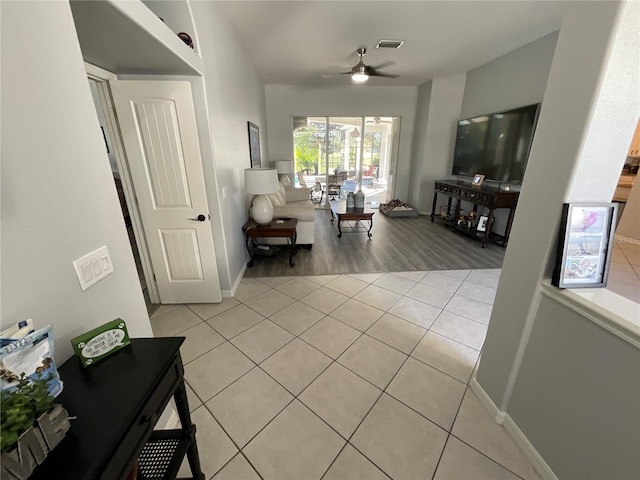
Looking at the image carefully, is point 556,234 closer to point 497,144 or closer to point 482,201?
point 482,201

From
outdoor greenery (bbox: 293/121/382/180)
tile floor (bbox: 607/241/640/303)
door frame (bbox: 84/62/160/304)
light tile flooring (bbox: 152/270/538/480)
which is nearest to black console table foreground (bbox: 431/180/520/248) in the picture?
light tile flooring (bbox: 152/270/538/480)

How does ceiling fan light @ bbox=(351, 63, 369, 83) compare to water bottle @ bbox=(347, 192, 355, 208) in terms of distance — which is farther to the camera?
water bottle @ bbox=(347, 192, 355, 208)

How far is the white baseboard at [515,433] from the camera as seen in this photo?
126 cm

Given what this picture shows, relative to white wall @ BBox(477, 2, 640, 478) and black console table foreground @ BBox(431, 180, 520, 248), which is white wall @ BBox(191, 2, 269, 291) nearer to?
white wall @ BBox(477, 2, 640, 478)

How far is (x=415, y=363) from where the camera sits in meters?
1.93

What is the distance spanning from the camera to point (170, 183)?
91.0 inches

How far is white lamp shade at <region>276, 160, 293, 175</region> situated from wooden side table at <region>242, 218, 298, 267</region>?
2877 millimetres

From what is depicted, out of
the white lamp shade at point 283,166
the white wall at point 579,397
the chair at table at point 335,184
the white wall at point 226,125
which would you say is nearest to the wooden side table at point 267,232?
the white wall at point 226,125

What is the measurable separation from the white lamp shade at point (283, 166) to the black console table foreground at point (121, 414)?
5569mm

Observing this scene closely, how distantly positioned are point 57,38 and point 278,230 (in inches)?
98.2

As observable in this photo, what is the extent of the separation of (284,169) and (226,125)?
346 centimetres

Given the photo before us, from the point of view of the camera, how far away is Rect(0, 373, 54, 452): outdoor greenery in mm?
537

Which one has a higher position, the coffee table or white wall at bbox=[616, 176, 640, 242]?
white wall at bbox=[616, 176, 640, 242]

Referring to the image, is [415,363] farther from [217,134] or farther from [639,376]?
[217,134]
